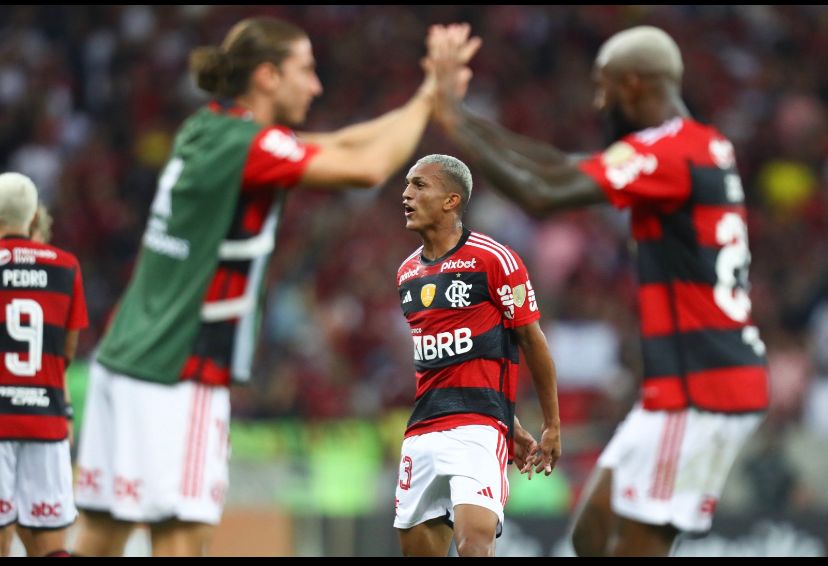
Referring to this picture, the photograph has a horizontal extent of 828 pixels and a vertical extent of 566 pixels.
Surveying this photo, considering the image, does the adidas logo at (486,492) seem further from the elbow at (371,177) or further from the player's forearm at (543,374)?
the elbow at (371,177)

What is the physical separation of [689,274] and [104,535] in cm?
259

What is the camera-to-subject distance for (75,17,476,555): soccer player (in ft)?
15.9

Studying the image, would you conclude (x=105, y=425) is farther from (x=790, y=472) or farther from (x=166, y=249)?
(x=790, y=472)

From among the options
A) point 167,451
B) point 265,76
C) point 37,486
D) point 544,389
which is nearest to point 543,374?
point 544,389

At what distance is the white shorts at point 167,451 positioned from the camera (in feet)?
15.8

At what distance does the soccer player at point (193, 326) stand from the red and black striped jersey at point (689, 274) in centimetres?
123

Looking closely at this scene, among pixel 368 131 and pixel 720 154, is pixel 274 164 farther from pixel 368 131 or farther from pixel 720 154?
pixel 720 154

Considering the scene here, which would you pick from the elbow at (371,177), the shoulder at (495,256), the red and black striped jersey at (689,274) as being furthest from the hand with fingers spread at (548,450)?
the elbow at (371,177)

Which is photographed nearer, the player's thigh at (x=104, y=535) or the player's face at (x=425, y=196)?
the player's thigh at (x=104, y=535)

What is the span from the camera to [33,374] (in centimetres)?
549

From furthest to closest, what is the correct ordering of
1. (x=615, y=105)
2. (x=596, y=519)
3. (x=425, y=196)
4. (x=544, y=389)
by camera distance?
(x=615, y=105), (x=596, y=519), (x=425, y=196), (x=544, y=389)

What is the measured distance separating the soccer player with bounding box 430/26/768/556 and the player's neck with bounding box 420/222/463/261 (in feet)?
1.88

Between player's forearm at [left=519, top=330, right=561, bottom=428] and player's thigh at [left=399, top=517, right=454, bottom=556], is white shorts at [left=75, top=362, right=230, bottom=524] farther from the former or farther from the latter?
player's forearm at [left=519, top=330, right=561, bottom=428]

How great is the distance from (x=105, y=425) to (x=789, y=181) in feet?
38.2
